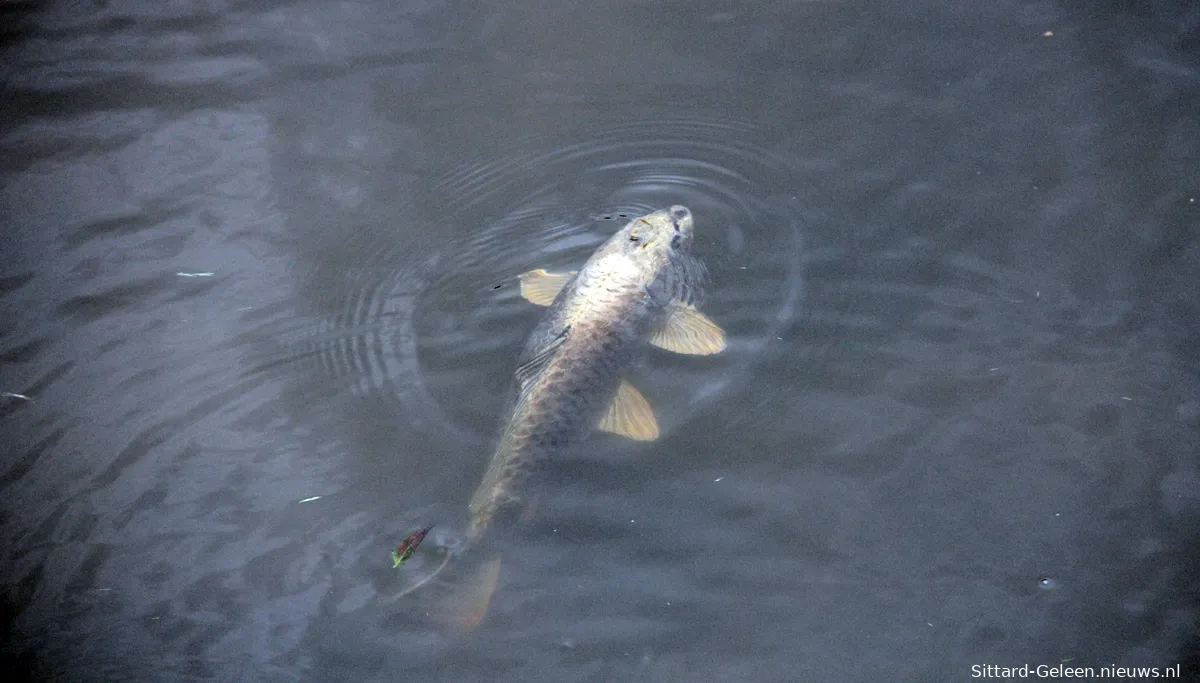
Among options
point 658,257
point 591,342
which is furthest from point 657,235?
point 591,342

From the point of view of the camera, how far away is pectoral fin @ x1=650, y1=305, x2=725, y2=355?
360 centimetres

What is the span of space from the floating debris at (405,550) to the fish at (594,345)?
0.11m

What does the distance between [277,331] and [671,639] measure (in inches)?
85.4

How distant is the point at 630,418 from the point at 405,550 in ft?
3.22

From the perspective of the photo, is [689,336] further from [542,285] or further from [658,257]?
[542,285]

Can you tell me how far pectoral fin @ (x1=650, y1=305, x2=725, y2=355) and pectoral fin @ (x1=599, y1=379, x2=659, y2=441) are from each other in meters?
0.29

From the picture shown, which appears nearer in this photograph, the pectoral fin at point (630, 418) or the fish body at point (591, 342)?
the fish body at point (591, 342)

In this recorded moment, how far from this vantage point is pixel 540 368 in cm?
340

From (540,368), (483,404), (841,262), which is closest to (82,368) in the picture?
(483,404)

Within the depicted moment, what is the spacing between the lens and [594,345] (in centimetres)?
341

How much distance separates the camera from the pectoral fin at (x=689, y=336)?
11.8ft

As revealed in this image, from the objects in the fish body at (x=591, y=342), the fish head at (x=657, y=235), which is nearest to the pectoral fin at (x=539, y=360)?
the fish body at (x=591, y=342)

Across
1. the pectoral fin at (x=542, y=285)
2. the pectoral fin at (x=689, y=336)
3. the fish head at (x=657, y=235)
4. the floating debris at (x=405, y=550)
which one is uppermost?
the fish head at (x=657, y=235)

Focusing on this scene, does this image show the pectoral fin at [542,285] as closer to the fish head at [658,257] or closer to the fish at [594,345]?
the fish at [594,345]
